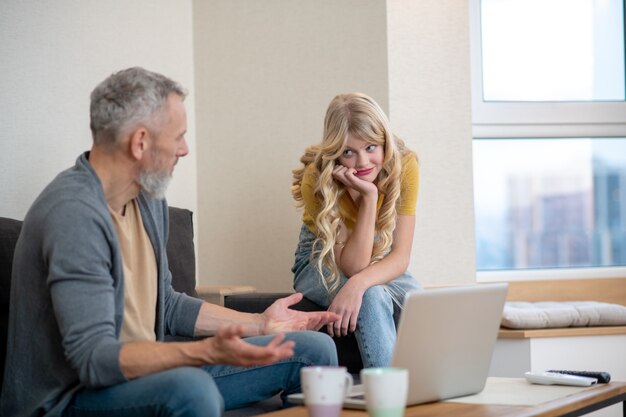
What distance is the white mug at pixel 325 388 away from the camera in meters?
1.42

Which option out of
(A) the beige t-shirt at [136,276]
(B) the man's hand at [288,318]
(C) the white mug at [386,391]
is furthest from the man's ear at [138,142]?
(C) the white mug at [386,391]

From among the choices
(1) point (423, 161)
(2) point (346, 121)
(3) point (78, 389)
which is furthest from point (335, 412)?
(1) point (423, 161)

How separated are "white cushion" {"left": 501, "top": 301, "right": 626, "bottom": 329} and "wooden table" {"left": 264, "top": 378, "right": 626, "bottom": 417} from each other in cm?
124

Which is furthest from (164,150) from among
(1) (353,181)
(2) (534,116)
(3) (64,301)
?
(2) (534,116)

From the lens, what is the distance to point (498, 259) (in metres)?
4.00

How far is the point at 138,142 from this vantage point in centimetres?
187

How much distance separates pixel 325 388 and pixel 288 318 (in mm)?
853

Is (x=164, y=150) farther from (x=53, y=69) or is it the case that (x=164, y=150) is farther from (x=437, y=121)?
(x=437, y=121)

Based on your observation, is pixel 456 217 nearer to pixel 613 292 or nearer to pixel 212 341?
pixel 613 292

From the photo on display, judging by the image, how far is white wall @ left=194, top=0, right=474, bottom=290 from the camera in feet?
12.0

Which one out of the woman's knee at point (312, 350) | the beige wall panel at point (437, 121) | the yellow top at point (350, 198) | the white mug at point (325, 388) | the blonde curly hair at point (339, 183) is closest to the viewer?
the white mug at point (325, 388)

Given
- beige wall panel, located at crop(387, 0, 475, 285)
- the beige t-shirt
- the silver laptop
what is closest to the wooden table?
the silver laptop

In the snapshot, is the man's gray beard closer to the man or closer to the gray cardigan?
the man

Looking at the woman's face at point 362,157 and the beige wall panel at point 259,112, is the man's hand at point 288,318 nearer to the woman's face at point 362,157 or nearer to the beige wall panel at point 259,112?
the woman's face at point 362,157
